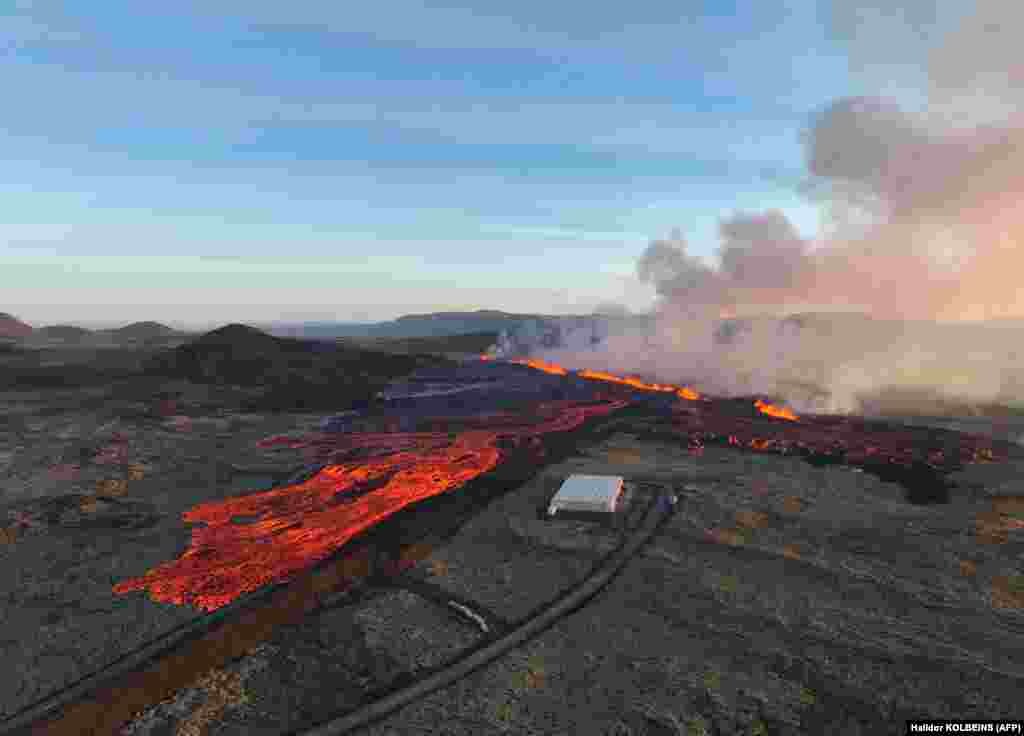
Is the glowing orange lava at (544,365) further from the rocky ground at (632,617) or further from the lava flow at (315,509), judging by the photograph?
the rocky ground at (632,617)

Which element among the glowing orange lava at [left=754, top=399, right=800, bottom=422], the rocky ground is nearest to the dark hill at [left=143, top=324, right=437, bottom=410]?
the rocky ground

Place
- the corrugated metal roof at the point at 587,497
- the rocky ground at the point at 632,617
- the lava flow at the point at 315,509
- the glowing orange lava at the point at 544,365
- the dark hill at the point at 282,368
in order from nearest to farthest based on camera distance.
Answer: the rocky ground at the point at 632,617 < the lava flow at the point at 315,509 < the corrugated metal roof at the point at 587,497 < the dark hill at the point at 282,368 < the glowing orange lava at the point at 544,365

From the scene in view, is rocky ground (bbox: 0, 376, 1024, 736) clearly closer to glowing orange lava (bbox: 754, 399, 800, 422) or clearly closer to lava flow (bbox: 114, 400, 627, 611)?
lava flow (bbox: 114, 400, 627, 611)

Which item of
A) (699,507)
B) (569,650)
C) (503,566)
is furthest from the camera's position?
(699,507)

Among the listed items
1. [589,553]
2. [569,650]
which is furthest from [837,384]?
[569,650]

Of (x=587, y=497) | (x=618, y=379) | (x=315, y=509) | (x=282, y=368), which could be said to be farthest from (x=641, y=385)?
(x=315, y=509)

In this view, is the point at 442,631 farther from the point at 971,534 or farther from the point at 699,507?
the point at 971,534

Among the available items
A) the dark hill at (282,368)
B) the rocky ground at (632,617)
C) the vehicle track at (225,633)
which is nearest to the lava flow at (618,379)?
the dark hill at (282,368)
